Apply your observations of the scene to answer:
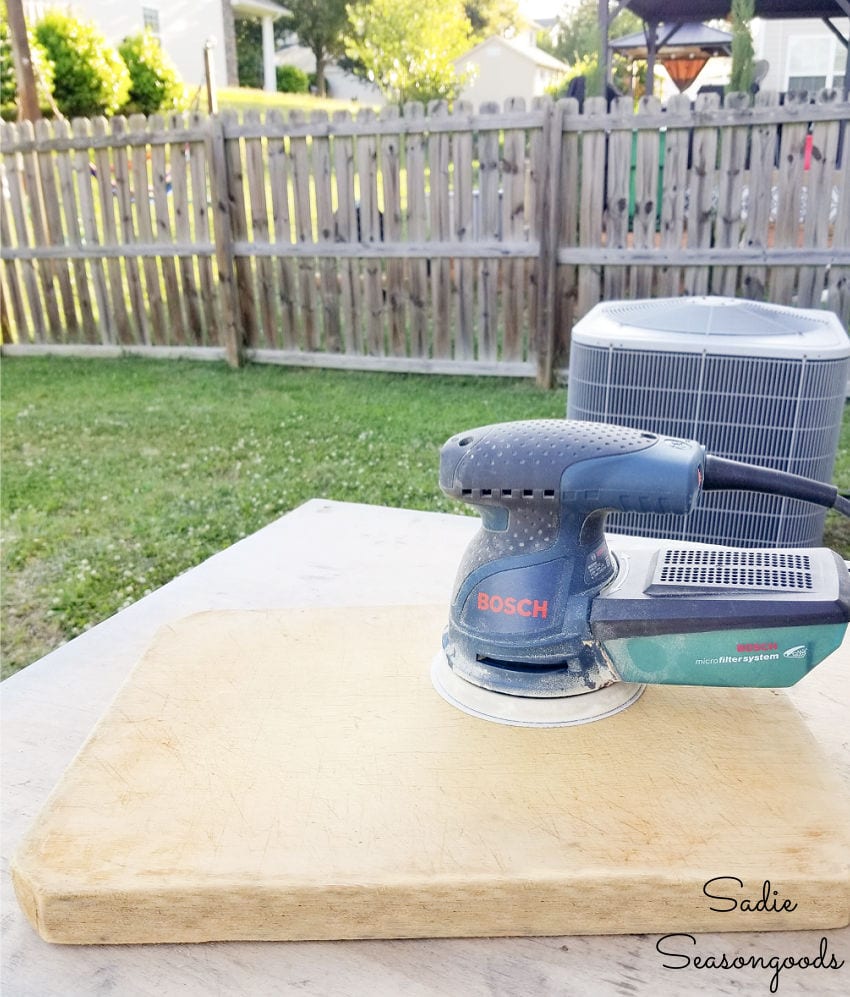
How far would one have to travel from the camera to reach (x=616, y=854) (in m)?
0.86

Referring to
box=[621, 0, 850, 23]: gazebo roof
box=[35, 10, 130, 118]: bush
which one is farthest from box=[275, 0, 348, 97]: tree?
box=[621, 0, 850, 23]: gazebo roof

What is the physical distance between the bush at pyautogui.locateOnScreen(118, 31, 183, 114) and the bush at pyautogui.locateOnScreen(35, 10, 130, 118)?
1.13 m

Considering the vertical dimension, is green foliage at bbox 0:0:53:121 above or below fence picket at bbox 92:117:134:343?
above

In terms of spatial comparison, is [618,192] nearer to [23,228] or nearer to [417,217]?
[417,217]

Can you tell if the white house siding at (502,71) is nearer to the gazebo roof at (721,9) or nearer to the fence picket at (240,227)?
the gazebo roof at (721,9)

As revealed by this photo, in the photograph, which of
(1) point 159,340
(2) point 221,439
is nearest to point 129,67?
(1) point 159,340

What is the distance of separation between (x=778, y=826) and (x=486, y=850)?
11.7 inches

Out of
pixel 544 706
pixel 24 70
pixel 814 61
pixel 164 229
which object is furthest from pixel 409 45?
pixel 544 706

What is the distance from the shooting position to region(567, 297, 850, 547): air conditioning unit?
102 inches

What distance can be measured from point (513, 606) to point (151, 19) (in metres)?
28.9

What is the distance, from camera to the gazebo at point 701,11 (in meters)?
10.8

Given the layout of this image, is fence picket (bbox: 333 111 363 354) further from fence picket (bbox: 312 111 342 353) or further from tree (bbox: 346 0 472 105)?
tree (bbox: 346 0 472 105)

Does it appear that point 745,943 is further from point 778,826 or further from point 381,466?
point 381,466

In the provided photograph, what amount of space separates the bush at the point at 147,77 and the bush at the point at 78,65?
1.13 metres
